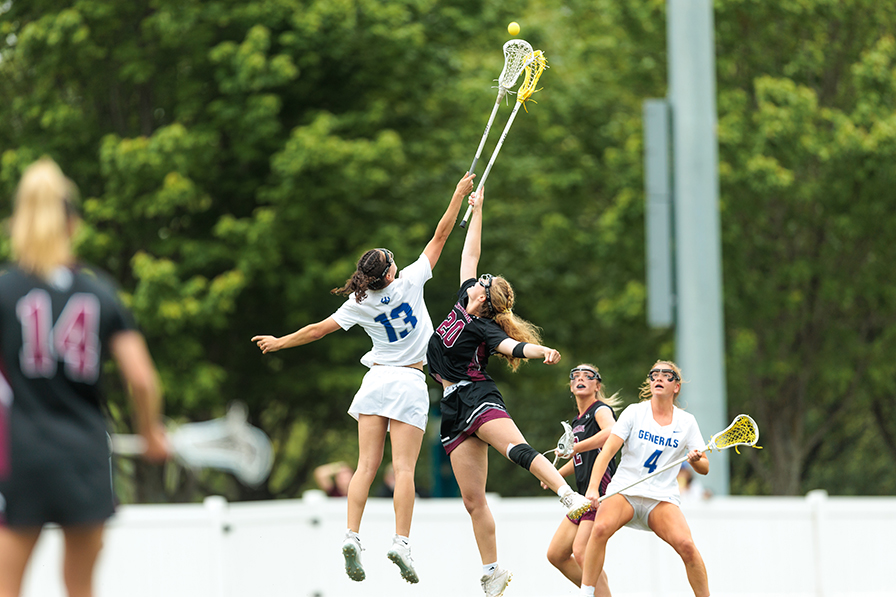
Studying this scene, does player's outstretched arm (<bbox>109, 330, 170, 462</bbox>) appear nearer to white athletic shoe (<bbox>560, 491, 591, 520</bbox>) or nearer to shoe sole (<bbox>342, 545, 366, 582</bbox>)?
shoe sole (<bbox>342, 545, 366, 582</bbox>)

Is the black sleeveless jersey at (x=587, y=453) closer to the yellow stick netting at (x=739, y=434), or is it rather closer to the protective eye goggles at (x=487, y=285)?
the yellow stick netting at (x=739, y=434)

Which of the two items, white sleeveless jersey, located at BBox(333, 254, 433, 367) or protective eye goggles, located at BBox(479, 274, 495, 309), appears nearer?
protective eye goggles, located at BBox(479, 274, 495, 309)

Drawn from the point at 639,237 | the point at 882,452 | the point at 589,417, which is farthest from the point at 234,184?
the point at 882,452

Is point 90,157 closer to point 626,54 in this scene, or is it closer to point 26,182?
point 626,54

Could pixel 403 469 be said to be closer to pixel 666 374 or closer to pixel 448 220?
pixel 448 220

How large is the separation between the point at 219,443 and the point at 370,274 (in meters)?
13.8

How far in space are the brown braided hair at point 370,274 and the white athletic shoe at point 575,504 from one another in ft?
6.13

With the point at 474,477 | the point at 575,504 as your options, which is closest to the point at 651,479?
the point at 575,504

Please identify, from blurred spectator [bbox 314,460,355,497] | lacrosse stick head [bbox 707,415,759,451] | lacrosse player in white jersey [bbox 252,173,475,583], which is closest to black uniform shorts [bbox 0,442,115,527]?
lacrosse player in white jersey [bbox 252,173,475,583]

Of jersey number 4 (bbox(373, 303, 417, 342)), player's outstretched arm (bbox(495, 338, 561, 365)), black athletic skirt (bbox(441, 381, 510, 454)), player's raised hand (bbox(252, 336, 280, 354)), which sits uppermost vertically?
jersey number 4 (bbox(373, 303, 417, 342))

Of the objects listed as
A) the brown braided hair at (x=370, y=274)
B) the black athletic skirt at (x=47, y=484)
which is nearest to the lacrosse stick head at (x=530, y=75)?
the brown braided hair at (x=370, y=274)

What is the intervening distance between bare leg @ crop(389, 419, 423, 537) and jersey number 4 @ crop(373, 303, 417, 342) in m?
0.59

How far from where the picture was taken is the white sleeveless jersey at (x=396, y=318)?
25.8 feet

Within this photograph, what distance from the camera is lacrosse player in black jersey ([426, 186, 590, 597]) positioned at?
7.67 m
